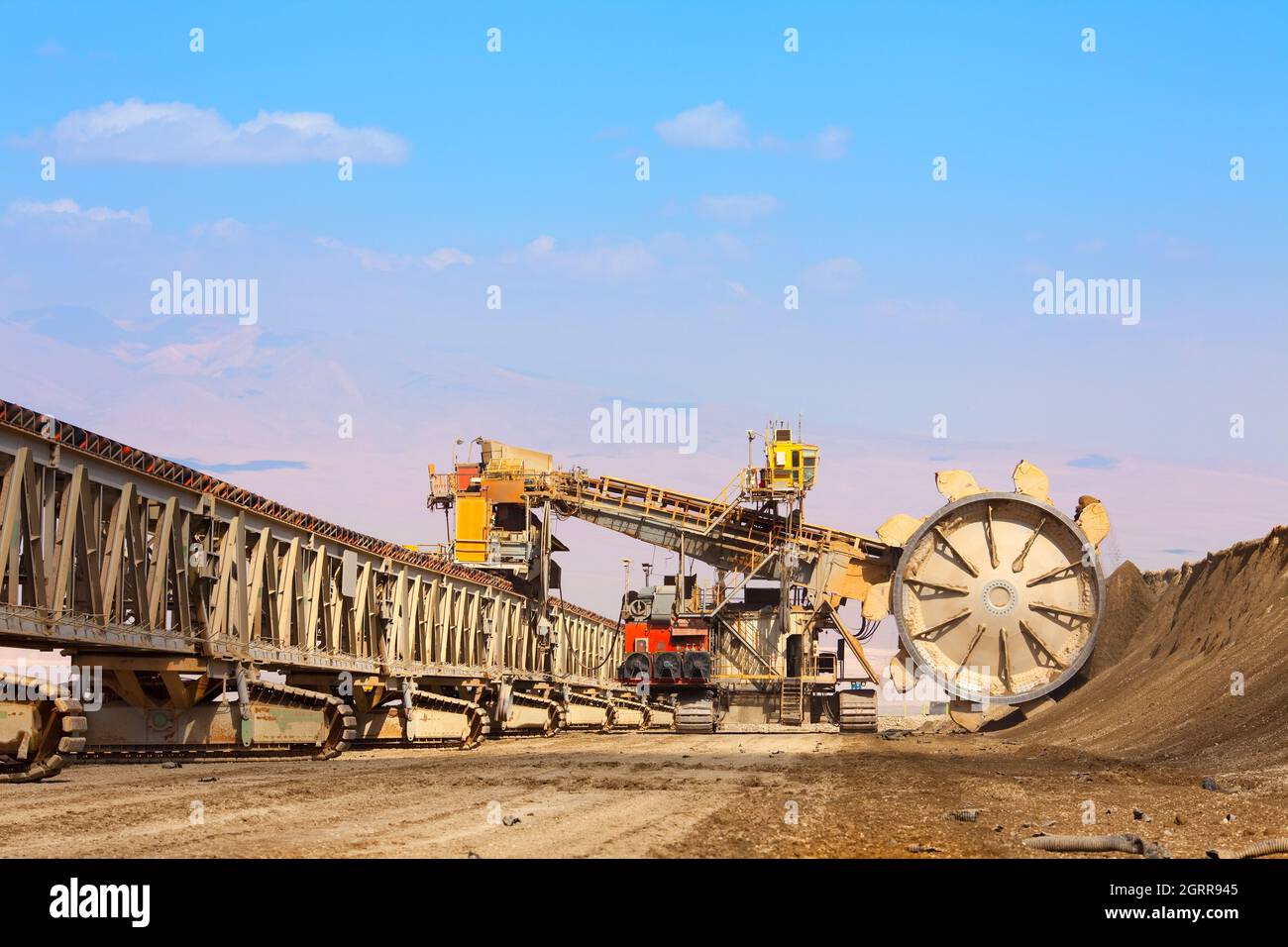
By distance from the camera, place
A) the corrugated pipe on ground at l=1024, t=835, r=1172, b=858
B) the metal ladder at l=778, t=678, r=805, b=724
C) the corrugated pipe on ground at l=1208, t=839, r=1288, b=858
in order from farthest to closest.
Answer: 1. the metal ladder at l=778, t=678, r=805, b=724
2. the corrugated pipe on ground at l=1024, t=835, r=1172, b=858
3. the corrugated pipe on ground at l=1208, t=839, r=1288, b=858

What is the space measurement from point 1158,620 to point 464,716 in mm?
26814

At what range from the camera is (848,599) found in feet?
160

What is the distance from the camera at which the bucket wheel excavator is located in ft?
155

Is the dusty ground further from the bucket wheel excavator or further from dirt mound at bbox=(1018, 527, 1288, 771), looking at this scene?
the bucket wheel excavator

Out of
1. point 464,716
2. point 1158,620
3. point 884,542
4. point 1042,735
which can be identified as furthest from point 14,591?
point 1158,620

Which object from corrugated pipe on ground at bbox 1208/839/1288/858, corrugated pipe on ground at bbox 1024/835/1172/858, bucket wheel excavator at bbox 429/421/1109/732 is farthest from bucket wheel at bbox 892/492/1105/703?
corrugated pipe on ground at bbox 1208/839/1288/858

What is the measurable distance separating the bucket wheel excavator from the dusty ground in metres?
20.9

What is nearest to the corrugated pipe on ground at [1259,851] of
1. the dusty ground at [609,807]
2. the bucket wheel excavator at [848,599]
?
the dusty ground at [609,807]

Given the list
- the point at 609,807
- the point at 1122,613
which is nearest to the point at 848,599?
the point at 1122,613

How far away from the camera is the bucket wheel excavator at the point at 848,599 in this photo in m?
47.1

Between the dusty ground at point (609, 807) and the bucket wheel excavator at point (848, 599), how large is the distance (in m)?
20.9

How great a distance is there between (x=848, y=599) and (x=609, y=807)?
111ft

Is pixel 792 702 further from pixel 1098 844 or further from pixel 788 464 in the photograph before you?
pixel 1098 844
